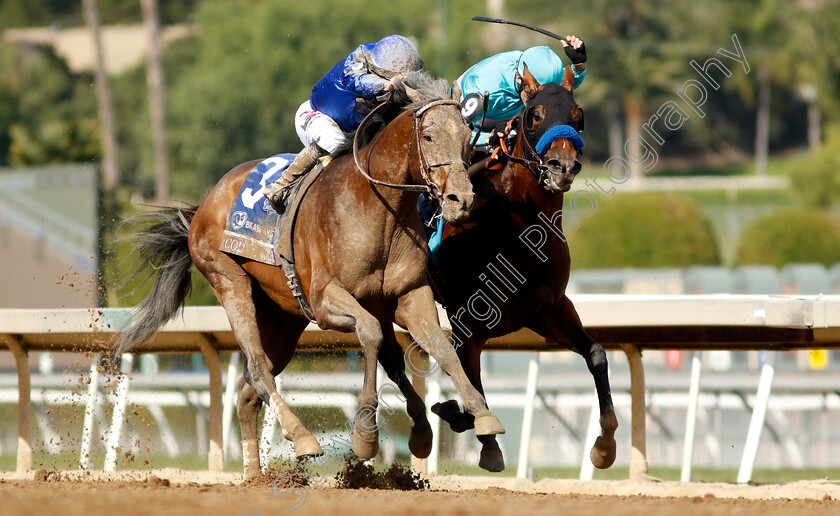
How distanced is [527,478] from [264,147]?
27.9 meters

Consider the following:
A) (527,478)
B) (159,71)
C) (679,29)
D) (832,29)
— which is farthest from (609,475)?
(679,29)

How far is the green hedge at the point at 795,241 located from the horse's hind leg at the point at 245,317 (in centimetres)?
1669

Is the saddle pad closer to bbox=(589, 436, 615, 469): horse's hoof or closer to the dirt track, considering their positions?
the dirt track

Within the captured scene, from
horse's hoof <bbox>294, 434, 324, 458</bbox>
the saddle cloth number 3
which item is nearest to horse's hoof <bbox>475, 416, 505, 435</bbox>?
horse's hoof <bbox>294, 434, 324, 458</bbox>

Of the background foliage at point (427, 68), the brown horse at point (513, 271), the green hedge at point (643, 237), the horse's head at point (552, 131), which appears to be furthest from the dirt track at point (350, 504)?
the background foliage at point (427, 68)

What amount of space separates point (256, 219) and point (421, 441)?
1.37m

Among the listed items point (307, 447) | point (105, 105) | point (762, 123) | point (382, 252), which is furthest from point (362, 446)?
point (762, 123)

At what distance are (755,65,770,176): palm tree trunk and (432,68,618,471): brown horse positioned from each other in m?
43.0

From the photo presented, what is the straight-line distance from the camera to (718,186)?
4206 cm

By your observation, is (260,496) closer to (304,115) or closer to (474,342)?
(474,342)

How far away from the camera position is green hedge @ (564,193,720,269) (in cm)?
1984

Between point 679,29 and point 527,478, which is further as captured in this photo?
point 679,29

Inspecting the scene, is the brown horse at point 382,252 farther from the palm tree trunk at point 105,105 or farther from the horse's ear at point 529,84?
the palm tree trunk at point 105,105

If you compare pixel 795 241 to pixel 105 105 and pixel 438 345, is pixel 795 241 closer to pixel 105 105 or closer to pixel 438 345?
pixel 105 105
